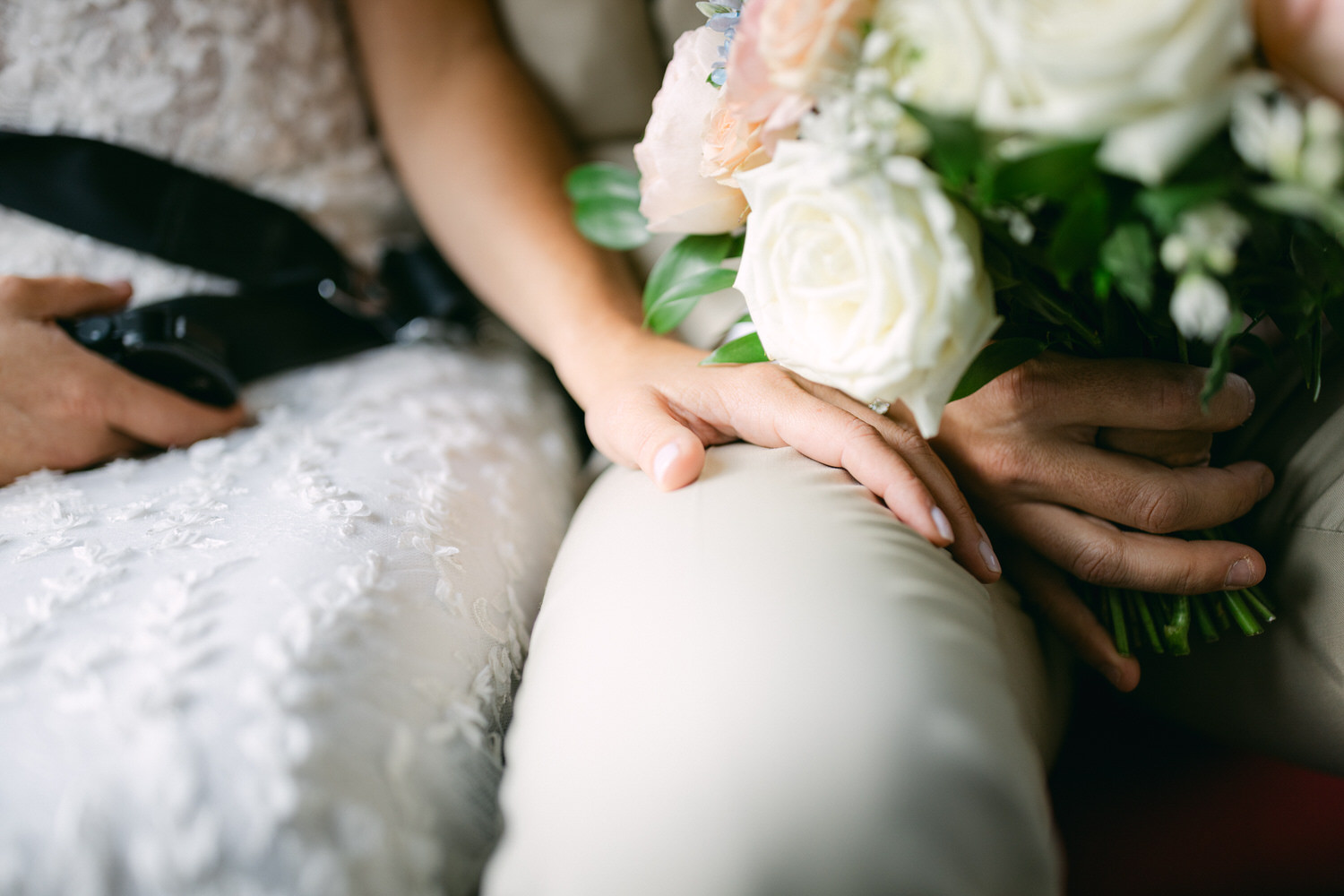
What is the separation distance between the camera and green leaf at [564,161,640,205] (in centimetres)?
60

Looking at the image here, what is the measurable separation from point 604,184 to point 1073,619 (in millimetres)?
502

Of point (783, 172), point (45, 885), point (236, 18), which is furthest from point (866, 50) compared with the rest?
point (236, 18)

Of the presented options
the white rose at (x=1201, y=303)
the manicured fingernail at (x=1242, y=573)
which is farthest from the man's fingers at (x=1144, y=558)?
the white rose at (x=1201, y=303)

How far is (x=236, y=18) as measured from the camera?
750 mm

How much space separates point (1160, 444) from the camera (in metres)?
A: 0.49

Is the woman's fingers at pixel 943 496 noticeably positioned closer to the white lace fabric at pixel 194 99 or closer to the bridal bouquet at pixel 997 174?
the bridal bouquet at pixel 997 174

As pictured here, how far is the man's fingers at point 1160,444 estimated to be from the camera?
1.61ft

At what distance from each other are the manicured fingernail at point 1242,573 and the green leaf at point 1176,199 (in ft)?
1.04

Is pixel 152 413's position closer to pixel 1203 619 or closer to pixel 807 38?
pixel 807 38

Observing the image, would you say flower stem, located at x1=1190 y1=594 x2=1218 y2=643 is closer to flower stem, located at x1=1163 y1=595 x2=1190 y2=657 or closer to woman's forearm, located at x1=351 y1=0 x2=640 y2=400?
flower stem, located at x1=1163 y1=595 x2=1190 y2=657

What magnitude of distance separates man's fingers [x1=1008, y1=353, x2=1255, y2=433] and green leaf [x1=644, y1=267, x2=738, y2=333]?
0.20m

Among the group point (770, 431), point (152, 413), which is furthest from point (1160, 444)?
point (152, 413)

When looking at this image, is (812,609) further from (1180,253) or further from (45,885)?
(45,885)

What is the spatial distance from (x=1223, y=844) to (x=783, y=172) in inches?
24.3
